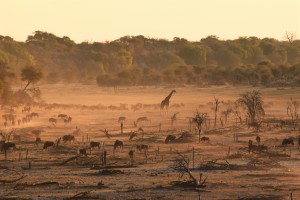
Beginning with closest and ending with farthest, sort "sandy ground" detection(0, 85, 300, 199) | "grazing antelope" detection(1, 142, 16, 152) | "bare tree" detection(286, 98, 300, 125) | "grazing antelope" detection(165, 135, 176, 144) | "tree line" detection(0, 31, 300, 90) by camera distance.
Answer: "sandy ground" detection(0, 85, 300, 199) → "grazing antelope" detection(1, 142, 16, 152) → "grazing antelope" detection(165, 135, 176, 144) → "bare tree" detection(286, 98, 300, 125) → "tree line" detection(0, 31, 300, 90)

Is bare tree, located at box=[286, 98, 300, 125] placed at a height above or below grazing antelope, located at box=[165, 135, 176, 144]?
above

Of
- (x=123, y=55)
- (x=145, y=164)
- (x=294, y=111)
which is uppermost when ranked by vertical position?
(x=123, y=55)

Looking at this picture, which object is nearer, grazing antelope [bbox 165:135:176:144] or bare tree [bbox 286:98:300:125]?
grazing antelope [bbox 165:135:176:144]

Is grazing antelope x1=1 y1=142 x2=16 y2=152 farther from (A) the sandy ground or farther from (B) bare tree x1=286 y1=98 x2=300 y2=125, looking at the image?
(B) bare tree x1=286 y1=98 x2=300 y2=125

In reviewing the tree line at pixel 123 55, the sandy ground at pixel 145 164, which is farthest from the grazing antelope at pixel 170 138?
A: the tree line at pixel 123 55

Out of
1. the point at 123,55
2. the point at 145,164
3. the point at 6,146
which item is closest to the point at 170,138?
the point at 145,164

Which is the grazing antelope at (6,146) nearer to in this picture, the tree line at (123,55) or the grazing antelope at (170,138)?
the grazing antelope at (170,138)

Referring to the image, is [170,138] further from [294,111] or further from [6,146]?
[294,111]

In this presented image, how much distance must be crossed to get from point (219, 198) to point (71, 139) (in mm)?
15207

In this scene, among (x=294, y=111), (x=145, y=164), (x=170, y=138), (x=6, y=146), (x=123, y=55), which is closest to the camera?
(x=145, y=164)

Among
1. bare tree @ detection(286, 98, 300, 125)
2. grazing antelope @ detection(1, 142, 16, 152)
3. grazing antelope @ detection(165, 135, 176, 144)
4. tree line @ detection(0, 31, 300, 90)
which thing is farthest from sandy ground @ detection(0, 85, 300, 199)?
tree line @ detection(0, 31, 300, 90)

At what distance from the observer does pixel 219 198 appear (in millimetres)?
22172

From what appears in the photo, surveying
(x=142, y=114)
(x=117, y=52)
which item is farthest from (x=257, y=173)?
(x=117, y=52)

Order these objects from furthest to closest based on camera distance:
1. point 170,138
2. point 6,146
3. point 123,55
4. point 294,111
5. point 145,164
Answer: point 123,55
point 294,111
point 170,138
point 6,146
point 145,164
